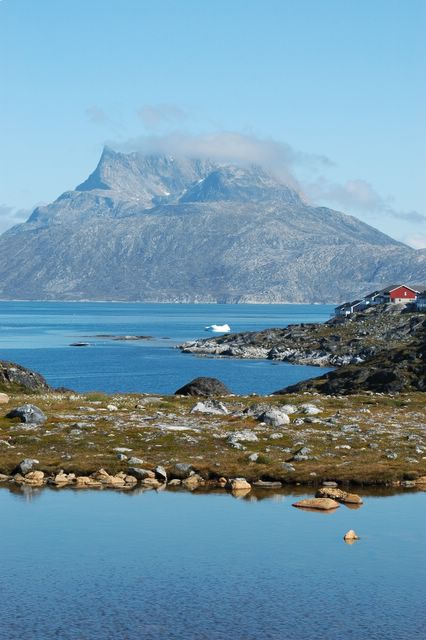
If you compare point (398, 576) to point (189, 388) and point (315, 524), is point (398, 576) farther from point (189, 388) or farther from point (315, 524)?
point (189, 388)

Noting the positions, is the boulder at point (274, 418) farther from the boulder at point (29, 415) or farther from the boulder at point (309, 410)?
the boulder at point (29, 415)

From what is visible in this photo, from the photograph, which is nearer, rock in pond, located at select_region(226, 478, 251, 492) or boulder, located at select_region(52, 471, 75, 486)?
rock in pond, located at select_region(226, 478, 251, 492)

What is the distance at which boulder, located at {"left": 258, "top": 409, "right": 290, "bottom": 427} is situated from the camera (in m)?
56.2

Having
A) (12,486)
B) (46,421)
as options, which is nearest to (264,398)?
(46,421)

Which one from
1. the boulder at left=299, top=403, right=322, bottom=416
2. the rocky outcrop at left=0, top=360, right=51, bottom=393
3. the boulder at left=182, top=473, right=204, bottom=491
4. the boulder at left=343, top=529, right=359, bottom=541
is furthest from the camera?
the rocky outcrop at left=0, top=360, right=51, bottom=393

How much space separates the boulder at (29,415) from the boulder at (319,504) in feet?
66.3

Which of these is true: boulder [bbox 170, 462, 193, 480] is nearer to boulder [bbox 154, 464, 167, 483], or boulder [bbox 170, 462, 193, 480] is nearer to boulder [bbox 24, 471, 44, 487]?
boulder [bbox 154, 464, 167, 483]

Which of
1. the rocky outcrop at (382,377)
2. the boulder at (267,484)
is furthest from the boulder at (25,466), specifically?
the rocky outcrop at (382,377)

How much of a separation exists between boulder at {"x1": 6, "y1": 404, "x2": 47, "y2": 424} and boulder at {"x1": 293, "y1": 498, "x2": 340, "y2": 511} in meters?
20.2

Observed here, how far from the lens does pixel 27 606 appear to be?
26891 mm

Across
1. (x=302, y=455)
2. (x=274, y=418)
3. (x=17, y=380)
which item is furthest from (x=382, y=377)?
(x=302, y=455)

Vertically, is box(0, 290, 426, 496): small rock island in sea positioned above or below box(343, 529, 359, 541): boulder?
above

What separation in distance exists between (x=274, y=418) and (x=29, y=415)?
571 inches

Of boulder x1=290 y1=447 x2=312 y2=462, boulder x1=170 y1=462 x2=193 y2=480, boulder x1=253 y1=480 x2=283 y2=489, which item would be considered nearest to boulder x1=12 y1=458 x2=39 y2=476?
boulder x1=170 y1=462 x2=193 y2=480
